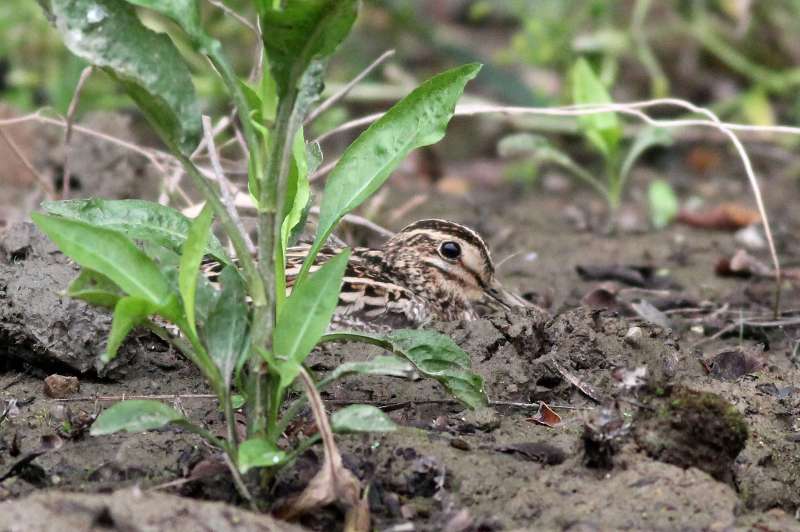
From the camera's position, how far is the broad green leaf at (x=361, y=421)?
3455mm

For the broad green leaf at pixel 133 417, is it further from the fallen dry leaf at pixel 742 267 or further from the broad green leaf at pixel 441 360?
the fallen dry leaf at pixel 742 267

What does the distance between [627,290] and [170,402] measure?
9.73ft

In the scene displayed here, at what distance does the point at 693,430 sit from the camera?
12.5 ft

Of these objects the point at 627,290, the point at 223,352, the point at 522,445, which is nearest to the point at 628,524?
the point at 522,445

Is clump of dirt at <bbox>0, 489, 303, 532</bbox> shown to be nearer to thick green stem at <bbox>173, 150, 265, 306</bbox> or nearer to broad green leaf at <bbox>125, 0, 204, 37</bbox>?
thick green stem at <bbox>173, 150, 265, 306</bbox>

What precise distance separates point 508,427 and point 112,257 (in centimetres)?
153

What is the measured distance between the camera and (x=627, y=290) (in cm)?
654

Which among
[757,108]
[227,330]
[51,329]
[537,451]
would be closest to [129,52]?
[227,330]

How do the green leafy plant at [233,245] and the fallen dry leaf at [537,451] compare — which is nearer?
the green leafy plant at [233,245]

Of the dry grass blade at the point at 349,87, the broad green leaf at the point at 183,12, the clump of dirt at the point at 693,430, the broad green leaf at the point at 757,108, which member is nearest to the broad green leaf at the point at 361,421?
the clump of dirt at the point at 693,430

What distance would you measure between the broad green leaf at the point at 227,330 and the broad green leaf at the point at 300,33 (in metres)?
0.64

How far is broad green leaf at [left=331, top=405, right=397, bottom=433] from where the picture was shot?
3.46 meters

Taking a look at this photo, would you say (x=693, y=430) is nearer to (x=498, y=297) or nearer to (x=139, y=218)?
(x=139, y=218)

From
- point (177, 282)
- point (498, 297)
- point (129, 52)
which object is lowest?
point (498, 297)
